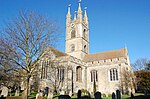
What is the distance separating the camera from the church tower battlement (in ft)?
148

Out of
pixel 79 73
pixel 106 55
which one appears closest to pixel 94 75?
pixel 79 73

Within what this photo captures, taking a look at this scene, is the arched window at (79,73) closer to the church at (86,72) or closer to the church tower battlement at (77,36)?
the church at (86,72)

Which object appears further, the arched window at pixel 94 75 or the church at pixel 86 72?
the arched window at pixel 94 75

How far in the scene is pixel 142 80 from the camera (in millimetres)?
37125

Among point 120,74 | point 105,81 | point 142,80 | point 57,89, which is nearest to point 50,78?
point 57,89

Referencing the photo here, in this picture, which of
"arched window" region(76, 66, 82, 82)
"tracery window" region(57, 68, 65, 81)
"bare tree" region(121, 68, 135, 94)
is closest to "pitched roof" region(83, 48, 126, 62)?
"arched window" region(76, 66, 82, 82)

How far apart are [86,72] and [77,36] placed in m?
11.4

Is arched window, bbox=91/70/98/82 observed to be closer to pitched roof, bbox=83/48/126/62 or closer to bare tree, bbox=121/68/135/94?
pitched roof, bbox=83/48/126/62

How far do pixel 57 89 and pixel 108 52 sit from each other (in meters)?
17.1

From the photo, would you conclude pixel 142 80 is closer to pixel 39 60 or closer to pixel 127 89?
pixel 127 89

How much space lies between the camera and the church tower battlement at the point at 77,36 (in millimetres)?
45188

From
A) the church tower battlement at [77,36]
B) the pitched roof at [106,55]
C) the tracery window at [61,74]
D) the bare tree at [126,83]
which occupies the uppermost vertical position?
the church tower battlement at [77,36]

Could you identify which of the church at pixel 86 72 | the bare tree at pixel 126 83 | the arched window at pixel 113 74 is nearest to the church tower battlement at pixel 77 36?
the church at pixel 86 72

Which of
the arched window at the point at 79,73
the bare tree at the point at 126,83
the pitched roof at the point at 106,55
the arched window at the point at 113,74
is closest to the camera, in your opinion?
the bare tree at the point at 126,83
